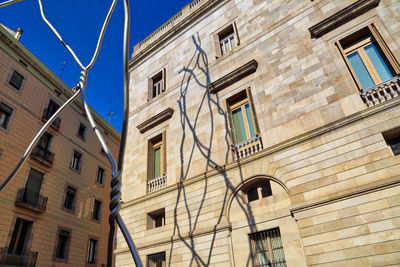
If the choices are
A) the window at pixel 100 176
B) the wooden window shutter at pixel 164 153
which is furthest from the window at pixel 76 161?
the wooden window shutter at pixel 164 153

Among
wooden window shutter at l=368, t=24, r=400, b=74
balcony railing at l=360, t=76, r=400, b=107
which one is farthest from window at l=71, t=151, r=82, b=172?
wooden window shutter at l=368, t=24, r=400, b=74

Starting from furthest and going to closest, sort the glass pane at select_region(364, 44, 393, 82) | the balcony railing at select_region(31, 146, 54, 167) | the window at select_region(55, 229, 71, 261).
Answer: the window at select_region(55, 229, 71, 261) < the balcony railing at select_region(31, 146, 54, 167) < the glass pane at select_region(364, 44, 393, 82)

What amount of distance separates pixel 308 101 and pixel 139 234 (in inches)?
372

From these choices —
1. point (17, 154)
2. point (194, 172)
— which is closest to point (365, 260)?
point (194, 172)

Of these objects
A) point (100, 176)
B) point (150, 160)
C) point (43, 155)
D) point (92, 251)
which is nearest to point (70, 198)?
point (43, 155)

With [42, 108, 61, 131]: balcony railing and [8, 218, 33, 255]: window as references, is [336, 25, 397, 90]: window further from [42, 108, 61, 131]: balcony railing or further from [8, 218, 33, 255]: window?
[42, 108, 61, 131]: balcony railing

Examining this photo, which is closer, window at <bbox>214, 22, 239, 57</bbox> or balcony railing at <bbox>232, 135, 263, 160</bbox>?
balcony railing at <bbox>232, 135, 263, 160</bbox>

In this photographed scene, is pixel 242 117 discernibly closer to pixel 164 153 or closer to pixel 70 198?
pixel 164 153

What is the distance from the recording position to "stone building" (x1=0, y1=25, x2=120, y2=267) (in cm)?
1731

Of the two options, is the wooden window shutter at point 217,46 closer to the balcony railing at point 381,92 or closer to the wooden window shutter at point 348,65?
the wooden window shutter at point 348,65

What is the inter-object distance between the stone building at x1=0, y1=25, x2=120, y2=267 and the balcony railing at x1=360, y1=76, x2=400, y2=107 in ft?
65.0

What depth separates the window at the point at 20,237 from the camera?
16.6m

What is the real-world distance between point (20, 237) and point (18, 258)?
1.28m

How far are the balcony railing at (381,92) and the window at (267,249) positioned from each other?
5.19 m
